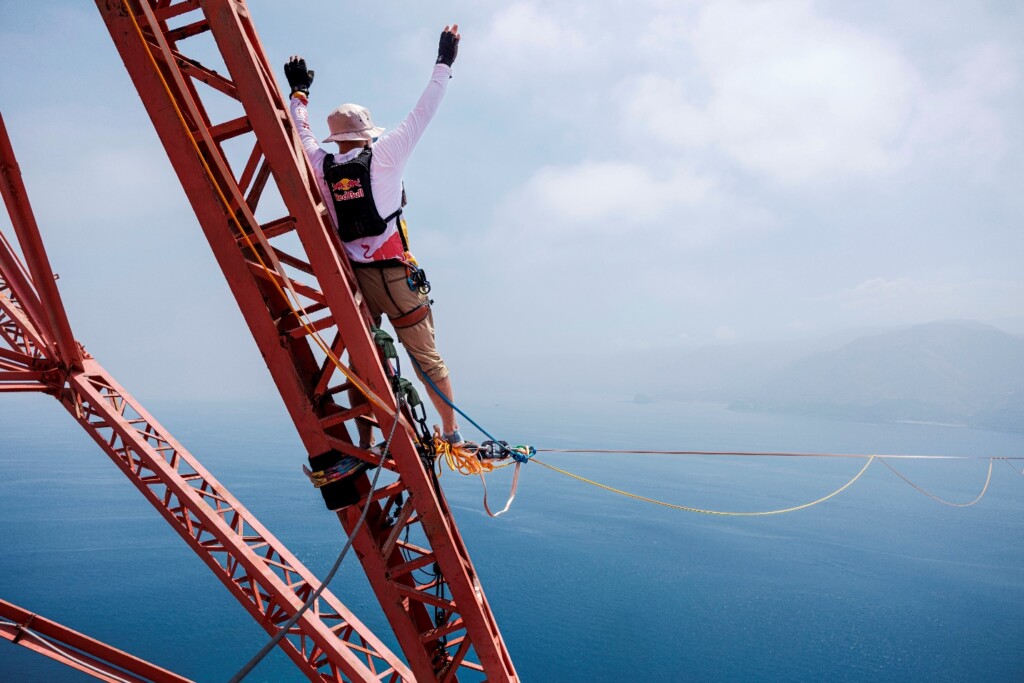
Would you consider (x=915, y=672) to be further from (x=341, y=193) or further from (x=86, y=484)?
(x=86, y=484)

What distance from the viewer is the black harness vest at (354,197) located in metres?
3.26

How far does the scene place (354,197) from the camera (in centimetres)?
331

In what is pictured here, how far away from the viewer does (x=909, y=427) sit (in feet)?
390

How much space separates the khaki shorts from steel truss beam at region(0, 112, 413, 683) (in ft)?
13.1

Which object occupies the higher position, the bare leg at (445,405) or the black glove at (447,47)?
the black glove at (447,47)

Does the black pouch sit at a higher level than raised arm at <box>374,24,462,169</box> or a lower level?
lower

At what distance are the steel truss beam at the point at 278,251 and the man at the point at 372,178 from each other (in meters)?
0.18

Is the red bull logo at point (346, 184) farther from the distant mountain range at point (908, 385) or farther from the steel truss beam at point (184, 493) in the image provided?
the distant mountain range at point (908, 385)

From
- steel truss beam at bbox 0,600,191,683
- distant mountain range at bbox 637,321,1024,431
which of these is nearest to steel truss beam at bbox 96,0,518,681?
steel truss beam at bbox 0,600,191,683

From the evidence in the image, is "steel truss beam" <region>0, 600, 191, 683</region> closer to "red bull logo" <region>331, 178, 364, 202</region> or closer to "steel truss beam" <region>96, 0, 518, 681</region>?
"steel truss beam" <region>96, 0, 518, 681</region>

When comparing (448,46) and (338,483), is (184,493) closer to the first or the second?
(338,483)

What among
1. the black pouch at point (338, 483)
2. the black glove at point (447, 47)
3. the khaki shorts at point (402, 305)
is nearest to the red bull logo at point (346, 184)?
the khaki shorts at point (402, 305)

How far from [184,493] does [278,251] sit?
16.6 feet

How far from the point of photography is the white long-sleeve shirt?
3268 millimetres
